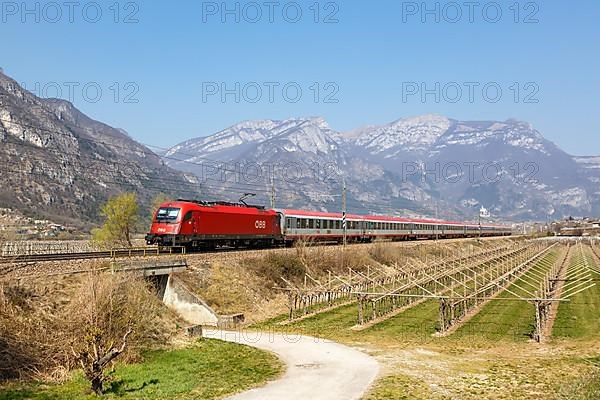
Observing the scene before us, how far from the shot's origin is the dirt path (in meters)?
19.9

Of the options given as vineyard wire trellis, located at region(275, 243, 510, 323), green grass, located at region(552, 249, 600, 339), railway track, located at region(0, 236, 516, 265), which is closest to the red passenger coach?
railway track, located at region(0, 236, 516, 265)

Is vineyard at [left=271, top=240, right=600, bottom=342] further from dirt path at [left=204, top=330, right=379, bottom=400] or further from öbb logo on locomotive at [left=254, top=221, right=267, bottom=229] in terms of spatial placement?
öbb logo on locomotive at [left=254, top=221, right=267, bottom=229]

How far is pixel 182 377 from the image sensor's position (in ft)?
73.2

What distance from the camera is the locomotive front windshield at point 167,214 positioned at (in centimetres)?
4238

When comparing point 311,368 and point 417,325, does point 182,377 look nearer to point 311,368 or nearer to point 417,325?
point 311,368

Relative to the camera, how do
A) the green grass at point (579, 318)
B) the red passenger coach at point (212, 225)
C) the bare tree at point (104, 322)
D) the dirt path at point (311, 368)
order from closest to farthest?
the dirt path at point (311, 368) < the bare tree at point (104, 322) < the green grass at point (579, 318) < the red passenger coach at point (212, 225)

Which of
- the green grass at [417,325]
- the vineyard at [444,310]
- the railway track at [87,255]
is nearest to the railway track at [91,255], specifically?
the railway track at [87,255]

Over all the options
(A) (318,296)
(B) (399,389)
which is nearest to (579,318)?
(A) (318,296)

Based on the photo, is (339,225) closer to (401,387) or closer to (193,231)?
(193,231)

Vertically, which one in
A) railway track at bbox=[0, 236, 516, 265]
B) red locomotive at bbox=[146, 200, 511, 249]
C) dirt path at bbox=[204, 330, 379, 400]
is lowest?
dirt path at bbox=[204, 330, 379, 400]

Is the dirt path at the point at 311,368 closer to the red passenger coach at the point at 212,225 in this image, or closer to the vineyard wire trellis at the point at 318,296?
the vineyard wire trellis at the point at 318,296

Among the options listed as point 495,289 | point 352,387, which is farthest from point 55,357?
point 495,289

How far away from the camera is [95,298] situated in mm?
24219

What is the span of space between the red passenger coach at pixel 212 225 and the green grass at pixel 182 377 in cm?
1552
